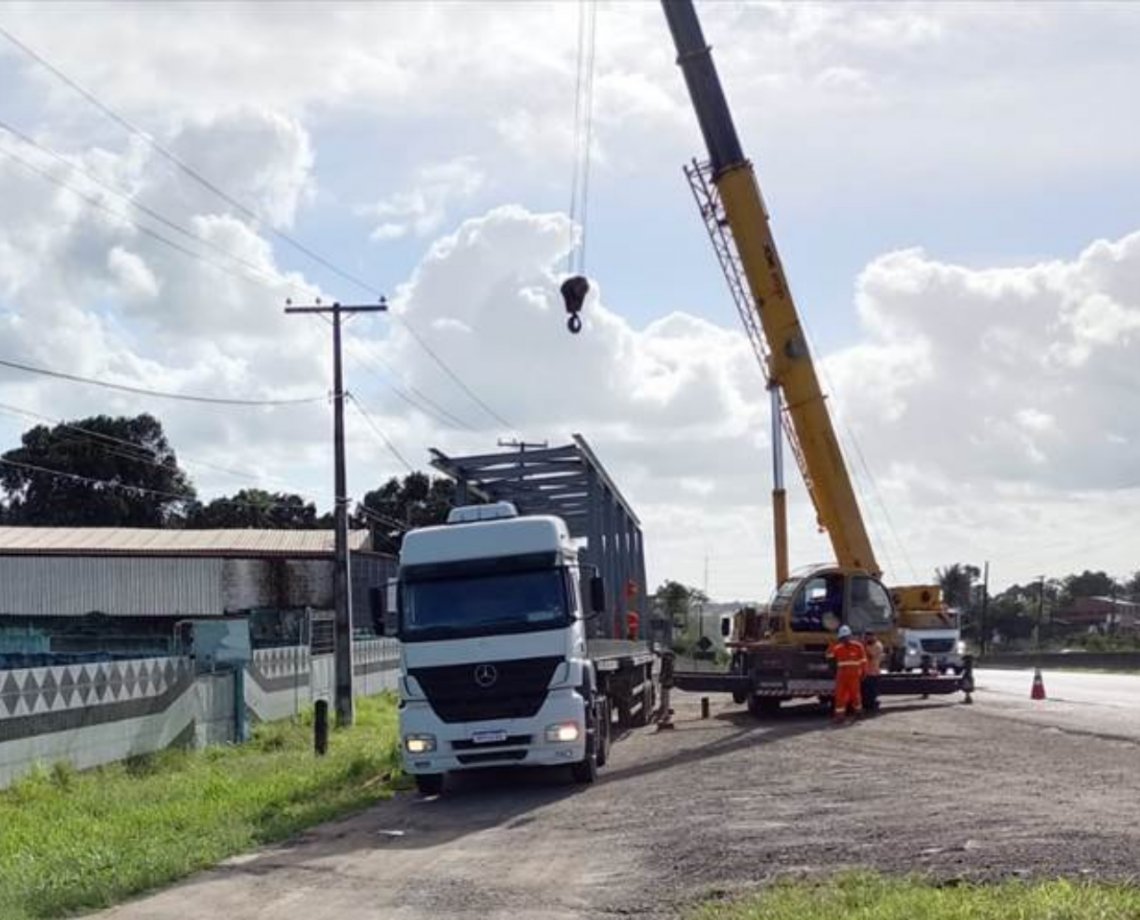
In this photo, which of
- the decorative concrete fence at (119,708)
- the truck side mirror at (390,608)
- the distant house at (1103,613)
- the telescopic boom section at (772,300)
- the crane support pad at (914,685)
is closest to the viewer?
the truck side mirror at (390,608)

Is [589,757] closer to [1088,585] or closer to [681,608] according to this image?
[681,608]

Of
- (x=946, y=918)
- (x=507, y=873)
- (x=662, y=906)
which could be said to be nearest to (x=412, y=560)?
(x=507, y=873)

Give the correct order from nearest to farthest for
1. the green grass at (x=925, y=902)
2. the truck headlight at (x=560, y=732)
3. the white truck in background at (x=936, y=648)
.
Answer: the green grass at (x=925, y=902)
the truck headlight at (x=560, y=732)
the white truck in background at (x=936, y=648)

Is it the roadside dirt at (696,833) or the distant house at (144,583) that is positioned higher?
the distant house at (144,583)

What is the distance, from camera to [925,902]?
10.0 meters

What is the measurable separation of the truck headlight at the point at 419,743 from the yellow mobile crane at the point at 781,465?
9823 mm

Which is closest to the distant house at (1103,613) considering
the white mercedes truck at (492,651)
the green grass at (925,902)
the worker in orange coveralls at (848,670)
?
the worker in orange coveralls at (848,670)

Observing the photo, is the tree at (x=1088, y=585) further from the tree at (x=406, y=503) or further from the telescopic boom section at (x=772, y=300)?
the telescopic boom section at (x=772, y=300)

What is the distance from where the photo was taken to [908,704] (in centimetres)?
3128

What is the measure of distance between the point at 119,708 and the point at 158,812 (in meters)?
6.34

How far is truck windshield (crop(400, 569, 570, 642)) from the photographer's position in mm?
20141

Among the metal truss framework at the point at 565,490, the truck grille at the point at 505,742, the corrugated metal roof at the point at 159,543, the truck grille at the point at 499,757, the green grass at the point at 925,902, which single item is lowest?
the green grass at the point at 925,902

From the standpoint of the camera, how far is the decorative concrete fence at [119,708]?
21.8 m

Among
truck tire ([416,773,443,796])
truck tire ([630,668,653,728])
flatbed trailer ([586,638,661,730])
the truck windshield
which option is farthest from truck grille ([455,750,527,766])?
truck tire ([630,668,653,728])
